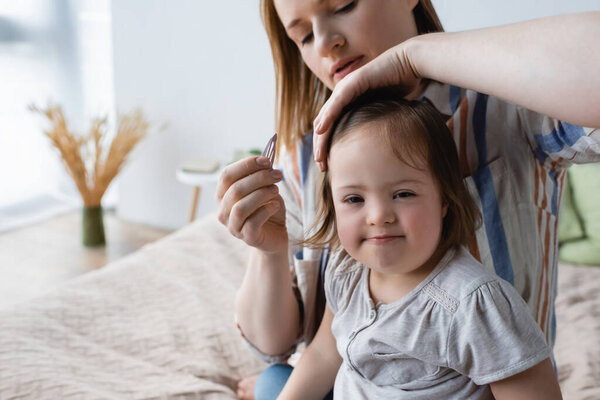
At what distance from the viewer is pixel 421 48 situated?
802 mm

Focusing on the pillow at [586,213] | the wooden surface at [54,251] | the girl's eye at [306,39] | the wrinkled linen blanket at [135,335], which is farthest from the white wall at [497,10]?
the wooden surface at [54,251]

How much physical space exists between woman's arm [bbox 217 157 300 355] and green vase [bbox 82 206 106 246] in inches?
98.3

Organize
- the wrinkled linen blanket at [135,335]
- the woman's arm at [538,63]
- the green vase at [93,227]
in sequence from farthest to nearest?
the green vase at [93,227] < the wrinkled linen blanket at [135,335] < the woman's arm at [538,63]

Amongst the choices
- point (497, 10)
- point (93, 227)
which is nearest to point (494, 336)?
point (497, 10)

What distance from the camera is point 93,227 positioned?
3.46 metres

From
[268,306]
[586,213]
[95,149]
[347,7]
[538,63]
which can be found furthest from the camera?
[95,149]

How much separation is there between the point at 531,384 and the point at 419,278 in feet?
0.66

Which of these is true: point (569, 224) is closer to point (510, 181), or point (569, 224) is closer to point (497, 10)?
point (497, 10)

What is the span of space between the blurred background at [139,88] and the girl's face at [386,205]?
91.3 inches

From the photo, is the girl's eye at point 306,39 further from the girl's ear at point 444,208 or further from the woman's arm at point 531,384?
the woman's arm at point 531,384

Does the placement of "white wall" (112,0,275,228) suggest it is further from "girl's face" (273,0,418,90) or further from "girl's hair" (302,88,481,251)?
"girl's hair" (302,88,481,251)

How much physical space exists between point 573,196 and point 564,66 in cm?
168

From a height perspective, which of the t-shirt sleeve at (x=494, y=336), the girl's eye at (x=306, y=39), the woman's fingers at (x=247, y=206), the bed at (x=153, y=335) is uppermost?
the girl's eye at (x=306, y=39)

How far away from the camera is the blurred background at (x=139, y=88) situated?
10.5ft
